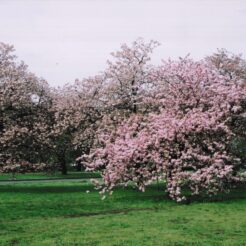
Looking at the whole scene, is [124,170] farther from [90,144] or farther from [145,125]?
[90,144]

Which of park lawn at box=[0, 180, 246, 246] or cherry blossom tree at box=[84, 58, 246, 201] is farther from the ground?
cherry blossom tree at box=[84, 58, 246, 201]

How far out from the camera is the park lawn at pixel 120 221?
19.7m

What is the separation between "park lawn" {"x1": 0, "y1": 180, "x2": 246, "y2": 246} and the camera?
19.7 metres

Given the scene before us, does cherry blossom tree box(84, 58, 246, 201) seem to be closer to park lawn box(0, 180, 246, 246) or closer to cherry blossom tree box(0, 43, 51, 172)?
park lawn box(0, 180, 246, 246)

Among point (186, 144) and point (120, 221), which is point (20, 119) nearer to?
point (186, 144)

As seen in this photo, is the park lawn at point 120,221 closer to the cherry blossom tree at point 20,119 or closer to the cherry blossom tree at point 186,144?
the cherry blossom tree at point 186,144

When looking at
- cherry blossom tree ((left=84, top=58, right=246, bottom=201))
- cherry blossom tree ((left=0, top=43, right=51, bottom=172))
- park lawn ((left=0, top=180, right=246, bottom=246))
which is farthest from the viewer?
cherry blossom tree ((left=0, top=43, right=51, bottom=172))

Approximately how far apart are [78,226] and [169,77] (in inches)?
638

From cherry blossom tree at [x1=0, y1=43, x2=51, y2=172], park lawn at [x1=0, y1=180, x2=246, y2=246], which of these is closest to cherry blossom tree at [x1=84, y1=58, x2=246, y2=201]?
park lawn at [x1=0, y1=180, x2=246, y2=246]

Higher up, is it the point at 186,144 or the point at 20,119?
the point at 20,119

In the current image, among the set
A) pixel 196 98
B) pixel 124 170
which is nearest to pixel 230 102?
pixel 196 98

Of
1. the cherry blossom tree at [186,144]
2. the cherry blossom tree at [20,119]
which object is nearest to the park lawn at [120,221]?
the cherry blossom tree at [186,144]

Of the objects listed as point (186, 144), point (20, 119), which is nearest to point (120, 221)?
point (186, 144)

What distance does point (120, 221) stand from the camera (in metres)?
24.6
